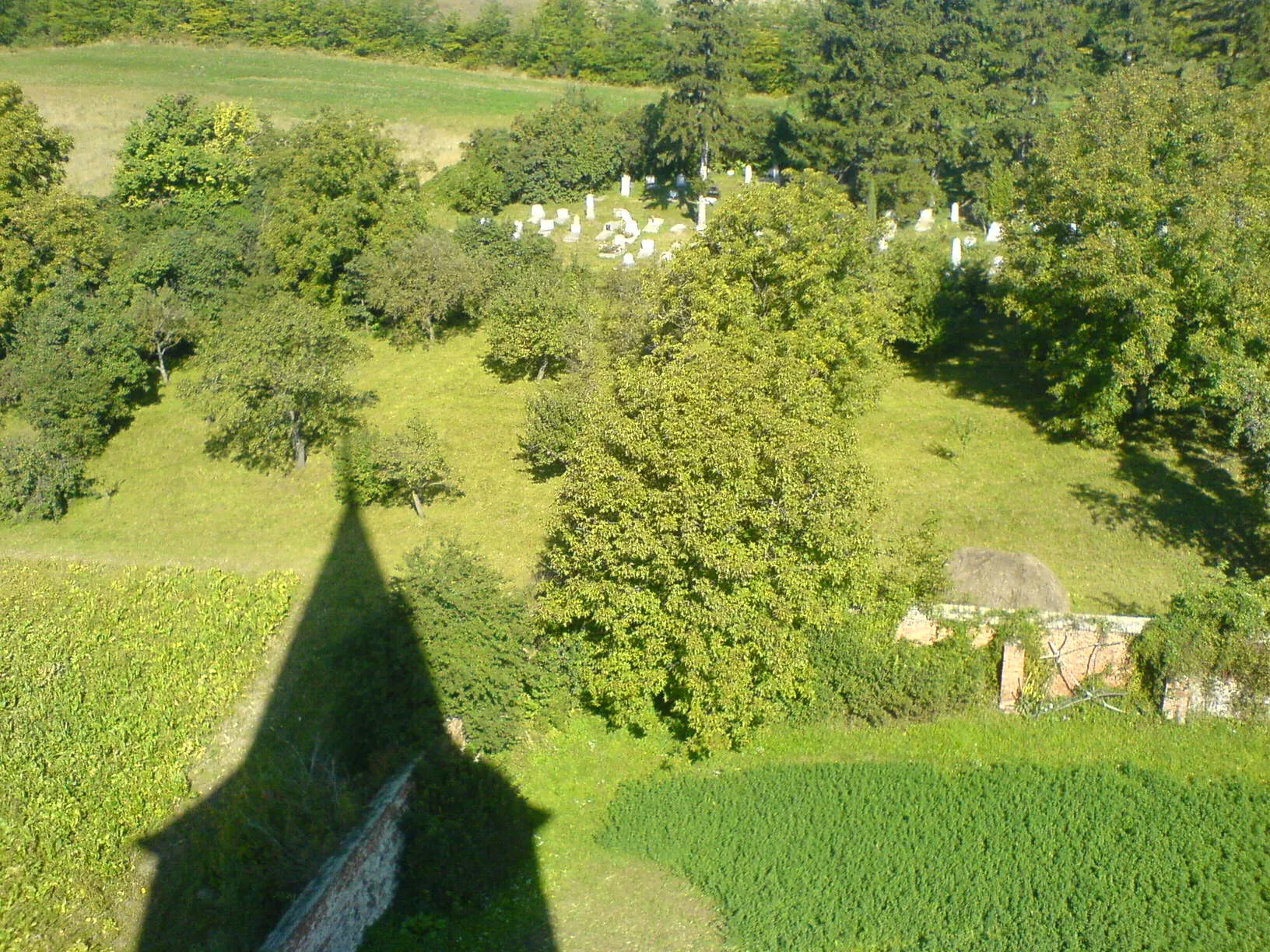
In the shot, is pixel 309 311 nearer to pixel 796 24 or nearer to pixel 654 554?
pixel 654 554

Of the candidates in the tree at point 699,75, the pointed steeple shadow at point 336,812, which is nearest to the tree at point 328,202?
the tree at point 699,75

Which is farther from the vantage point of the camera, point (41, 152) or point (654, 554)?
point (41, 152)

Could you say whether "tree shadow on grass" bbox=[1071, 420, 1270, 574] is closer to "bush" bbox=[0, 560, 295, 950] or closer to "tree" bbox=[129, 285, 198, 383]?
"bush" bbox=[0, 560, 295, 950]

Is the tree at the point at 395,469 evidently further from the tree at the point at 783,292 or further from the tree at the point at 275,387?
the tree at the point at 783,292

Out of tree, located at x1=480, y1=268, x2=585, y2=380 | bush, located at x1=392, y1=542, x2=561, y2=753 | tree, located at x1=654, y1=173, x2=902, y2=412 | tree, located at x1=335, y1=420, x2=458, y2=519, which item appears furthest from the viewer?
tree, located at x1=480, y1=268, x2=585, y2=380

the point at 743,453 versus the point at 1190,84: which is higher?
the point at 1190,84

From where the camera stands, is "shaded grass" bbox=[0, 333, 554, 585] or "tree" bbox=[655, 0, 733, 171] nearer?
"shaded grass" bbox=[0, 333, 554, 585]

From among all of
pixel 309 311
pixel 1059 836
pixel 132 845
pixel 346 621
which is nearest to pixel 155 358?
pixel 309 311

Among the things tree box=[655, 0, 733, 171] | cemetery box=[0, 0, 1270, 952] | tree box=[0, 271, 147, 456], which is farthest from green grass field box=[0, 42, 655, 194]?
tree box=[0, 271, 147, 456]
